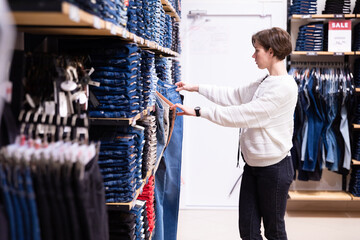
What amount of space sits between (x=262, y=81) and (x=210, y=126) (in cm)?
251

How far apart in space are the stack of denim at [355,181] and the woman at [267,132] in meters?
2.59

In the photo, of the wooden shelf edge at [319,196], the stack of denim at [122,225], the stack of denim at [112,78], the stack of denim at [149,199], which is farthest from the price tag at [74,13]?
the wooden shelf edge at [319,196]

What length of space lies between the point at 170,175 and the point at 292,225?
2.10 m

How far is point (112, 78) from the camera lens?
2080mm

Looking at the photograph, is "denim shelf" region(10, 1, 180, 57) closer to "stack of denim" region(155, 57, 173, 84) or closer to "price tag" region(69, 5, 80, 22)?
"price tag" region(69, 5, 80, 22)

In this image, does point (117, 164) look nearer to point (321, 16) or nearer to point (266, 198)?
point (266, 198)

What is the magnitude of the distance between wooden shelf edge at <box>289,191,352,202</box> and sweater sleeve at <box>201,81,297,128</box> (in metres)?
2.60

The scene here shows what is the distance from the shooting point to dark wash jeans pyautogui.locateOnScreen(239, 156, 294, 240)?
2977 millimetres

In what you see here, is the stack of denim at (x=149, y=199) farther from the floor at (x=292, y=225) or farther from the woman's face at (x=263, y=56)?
the floor at (x=292, y=225)

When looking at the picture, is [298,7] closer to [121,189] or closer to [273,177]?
[273,177]

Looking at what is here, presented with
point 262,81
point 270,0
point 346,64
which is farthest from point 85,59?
point 346,64

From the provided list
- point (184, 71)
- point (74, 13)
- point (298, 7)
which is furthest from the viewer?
point (184, 71)

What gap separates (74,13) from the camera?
1.25 meters

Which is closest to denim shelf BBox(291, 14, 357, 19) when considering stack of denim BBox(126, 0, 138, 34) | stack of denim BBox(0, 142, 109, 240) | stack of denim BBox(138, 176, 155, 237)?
stack of denim BBox(138, 176, 155, 237)
